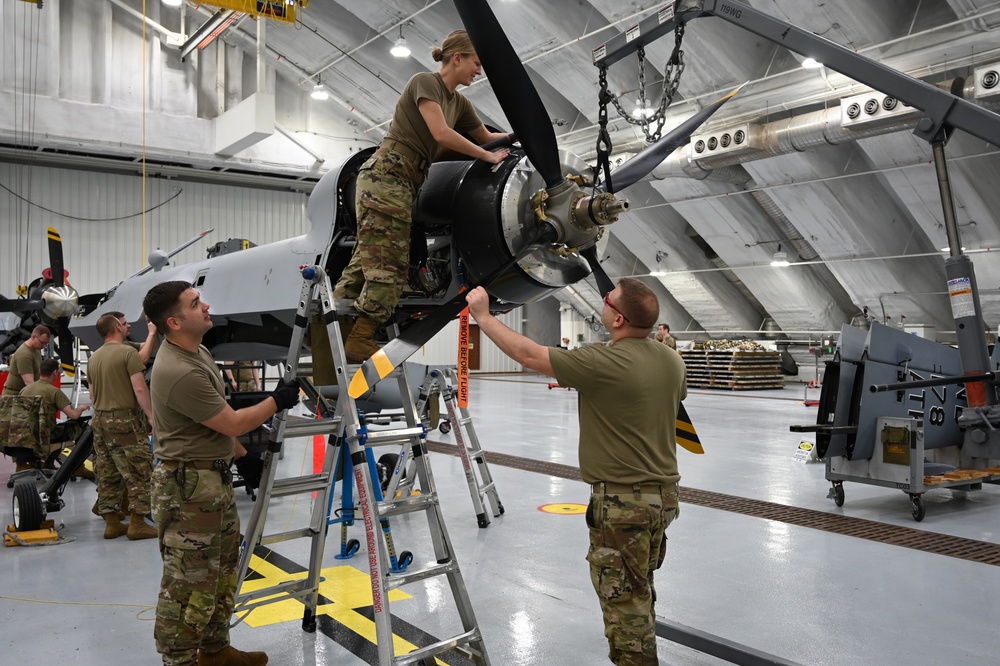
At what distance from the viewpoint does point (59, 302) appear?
35.2 feet

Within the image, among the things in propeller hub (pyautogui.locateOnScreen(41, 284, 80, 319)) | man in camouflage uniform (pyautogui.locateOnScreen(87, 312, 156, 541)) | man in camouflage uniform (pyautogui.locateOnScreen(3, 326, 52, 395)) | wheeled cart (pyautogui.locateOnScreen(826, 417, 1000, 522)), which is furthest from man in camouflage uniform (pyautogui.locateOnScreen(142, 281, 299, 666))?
propeller hub (pyautogui.locateOnScreen(41, 284, 80, 319))

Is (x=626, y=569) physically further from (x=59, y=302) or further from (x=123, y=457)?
(x=59, y=302)

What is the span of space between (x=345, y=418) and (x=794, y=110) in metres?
15.6

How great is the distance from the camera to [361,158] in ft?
14.3

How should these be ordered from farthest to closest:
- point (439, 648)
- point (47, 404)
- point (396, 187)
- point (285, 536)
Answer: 1. point (47, 404)
2. point (285, 536)
3. point (396, 187)
4. point (439, 648)

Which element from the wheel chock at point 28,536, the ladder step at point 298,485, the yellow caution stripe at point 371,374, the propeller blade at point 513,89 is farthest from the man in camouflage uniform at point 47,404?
the propeller blade at point 513,89

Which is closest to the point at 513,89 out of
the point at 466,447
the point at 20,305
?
the point at 466,447

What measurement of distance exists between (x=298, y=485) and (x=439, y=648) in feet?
4.12

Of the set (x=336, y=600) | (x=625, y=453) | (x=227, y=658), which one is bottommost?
(x=336, y=600)

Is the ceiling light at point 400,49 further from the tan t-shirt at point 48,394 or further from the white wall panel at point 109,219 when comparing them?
the tan t-shirt at point 48,394

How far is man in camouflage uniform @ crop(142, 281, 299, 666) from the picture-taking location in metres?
3.24

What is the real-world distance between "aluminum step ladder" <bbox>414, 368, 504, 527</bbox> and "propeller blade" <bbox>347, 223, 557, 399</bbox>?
7.32 feet

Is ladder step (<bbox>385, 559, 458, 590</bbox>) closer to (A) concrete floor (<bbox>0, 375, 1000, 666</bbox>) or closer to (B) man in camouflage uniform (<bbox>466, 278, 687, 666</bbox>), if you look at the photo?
(A) concrete floor (<bbox>0, 375, 1000, 666</bbox>)

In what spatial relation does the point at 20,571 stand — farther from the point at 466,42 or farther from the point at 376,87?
the point at 376,87
